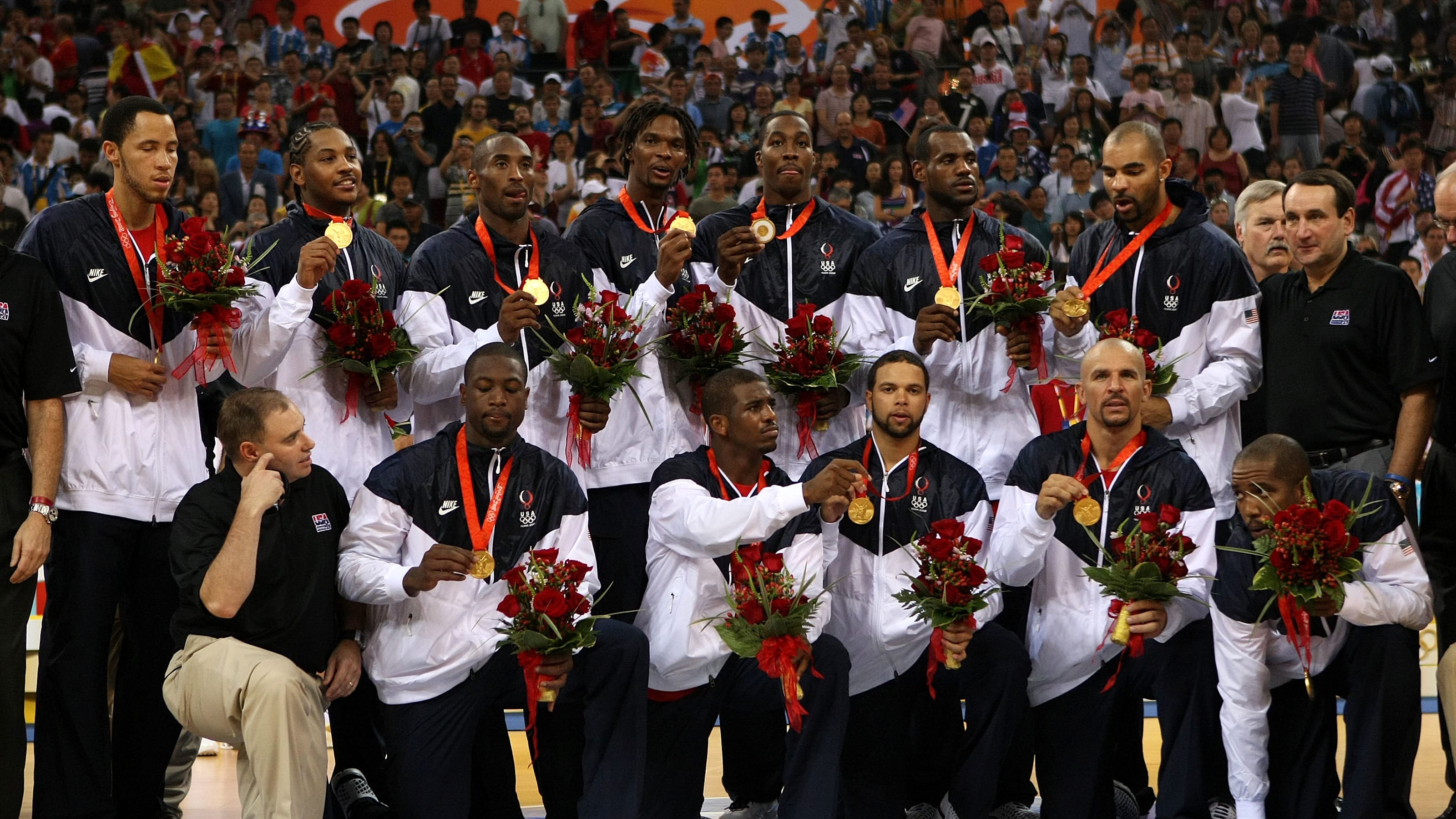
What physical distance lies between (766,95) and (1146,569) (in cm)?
1282

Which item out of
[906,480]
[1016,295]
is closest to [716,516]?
[906,480]

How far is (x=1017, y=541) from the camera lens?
586 centimetres

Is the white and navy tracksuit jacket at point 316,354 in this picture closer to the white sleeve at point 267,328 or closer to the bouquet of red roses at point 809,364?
the white sleeve at point 267,328

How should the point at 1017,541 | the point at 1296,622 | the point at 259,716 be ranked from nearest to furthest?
the point at 259,716, the point at 1296,622, the point at 1017,541

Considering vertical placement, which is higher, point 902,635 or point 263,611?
point 263,611

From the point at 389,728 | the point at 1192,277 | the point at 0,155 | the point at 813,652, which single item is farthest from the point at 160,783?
the point at 0,155

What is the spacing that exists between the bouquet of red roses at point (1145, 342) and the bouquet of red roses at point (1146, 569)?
0.80 meters

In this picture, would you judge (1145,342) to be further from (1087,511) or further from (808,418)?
(808,418)

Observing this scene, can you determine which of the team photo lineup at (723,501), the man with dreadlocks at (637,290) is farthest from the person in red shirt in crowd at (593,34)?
the man with dreadlocks at (637,290)

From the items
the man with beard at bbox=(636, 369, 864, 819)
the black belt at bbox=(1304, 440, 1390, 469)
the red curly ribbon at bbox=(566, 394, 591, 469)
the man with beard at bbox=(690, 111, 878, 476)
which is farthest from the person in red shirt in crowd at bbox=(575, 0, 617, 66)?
the black belt at bbox=(1304, 440, 1390, 469)

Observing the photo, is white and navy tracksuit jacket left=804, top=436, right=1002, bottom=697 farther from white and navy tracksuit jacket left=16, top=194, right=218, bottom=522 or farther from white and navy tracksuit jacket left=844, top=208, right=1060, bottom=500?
white and navy tracksuit jacket left=16, top=194, right=218, bottom=522

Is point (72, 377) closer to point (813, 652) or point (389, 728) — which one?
point (389, 728)

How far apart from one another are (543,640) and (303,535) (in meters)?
1.06

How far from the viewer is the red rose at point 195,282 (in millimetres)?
5586
